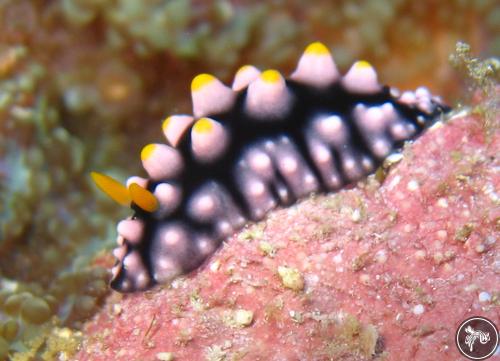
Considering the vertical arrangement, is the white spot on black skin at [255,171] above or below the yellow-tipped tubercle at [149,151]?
below

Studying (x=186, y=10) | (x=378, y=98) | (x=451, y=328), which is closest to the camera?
(x=451, y=328)

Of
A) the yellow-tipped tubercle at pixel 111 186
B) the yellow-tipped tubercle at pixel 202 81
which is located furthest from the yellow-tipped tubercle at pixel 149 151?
the yellow-tipped tubercle at pixel 202 81

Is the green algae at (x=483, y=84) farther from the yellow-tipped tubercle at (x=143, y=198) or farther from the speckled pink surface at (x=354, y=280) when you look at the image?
the yellow-tipped tubercle at (x=143, y=198)

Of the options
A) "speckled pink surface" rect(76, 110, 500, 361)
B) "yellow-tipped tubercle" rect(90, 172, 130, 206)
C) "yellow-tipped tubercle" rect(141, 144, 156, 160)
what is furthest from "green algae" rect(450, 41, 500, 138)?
"yellow-tipped tubercle" rect(90, 172, 130, 206)

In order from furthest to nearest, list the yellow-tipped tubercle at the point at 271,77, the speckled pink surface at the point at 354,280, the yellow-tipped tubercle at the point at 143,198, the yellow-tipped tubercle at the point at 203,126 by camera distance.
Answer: the yellow-tipped tubercle at the point at 271,77, the yellow-tipped tubercle at the point at 203,126, the yellow-tipped tubercle at the point at 143,198, the speckled pink surface at the point at 354,280

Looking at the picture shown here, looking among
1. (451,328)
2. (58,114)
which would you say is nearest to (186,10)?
(58,114)

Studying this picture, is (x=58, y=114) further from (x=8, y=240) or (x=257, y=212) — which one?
(x=257, y=212)

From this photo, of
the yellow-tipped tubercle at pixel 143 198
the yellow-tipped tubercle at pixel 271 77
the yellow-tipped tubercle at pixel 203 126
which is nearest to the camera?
the yellow-tipped tubercle at pixel 143 198
